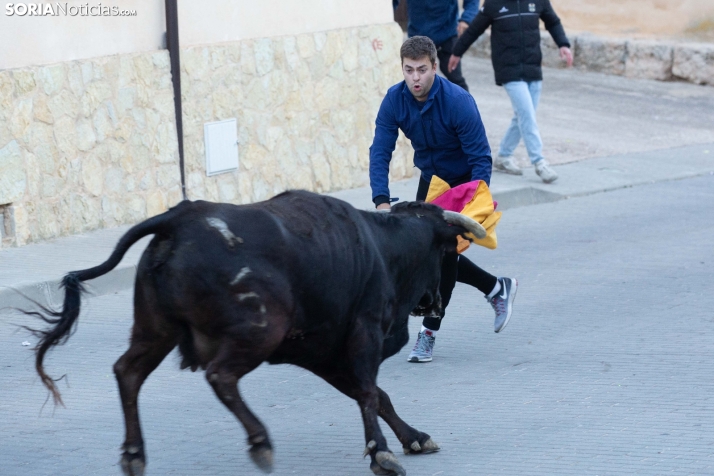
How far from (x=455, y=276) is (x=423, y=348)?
54 cm

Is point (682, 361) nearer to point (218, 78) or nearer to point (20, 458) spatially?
point (20, 458)

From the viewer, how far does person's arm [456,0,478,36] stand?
1298 centimetres

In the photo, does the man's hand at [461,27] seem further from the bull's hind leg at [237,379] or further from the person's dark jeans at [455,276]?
the bull's hind leg at [237,379]

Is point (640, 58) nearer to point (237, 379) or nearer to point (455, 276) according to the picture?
point (455, 276)

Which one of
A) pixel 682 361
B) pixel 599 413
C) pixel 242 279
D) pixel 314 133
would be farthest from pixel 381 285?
pixel 314 133

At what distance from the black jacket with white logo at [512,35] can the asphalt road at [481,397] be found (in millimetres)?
3533

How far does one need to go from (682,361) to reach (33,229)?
523cm

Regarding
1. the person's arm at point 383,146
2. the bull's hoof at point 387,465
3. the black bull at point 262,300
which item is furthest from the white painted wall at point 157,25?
the bull's hoof at point 387,465

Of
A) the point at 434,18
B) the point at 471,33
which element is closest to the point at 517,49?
the point at 471,33

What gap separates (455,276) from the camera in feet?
20.2

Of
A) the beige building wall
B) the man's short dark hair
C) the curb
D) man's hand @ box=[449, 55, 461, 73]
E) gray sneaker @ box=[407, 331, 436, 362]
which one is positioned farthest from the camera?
the beige building wall

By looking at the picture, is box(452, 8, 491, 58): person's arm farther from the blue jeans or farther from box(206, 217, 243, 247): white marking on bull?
box(206, 217, 243, 247): white marking on bull

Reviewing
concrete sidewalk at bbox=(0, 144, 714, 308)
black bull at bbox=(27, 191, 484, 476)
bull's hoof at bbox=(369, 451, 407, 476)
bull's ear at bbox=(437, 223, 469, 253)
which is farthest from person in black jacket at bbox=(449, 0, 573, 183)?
bull's hoof at bbox=(369, 451, 407, 476)

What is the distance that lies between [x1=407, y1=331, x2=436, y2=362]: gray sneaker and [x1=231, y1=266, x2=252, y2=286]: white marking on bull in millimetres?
2485
